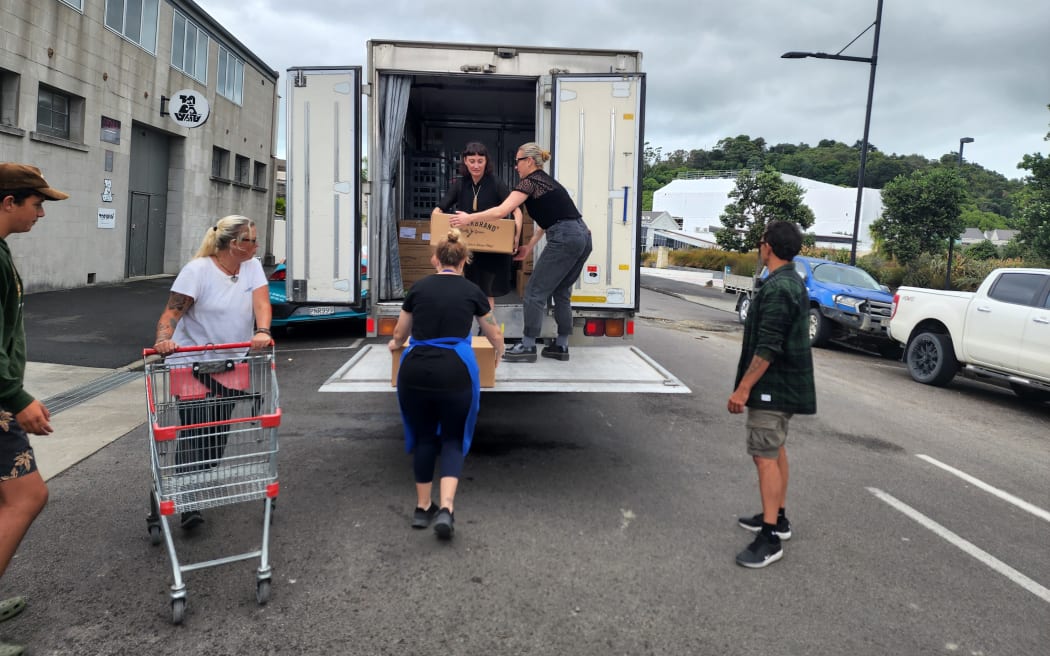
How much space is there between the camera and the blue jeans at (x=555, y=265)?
19.0ft

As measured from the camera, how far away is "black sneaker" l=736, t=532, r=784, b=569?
4.02m

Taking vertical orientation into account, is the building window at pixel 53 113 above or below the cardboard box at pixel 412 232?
above

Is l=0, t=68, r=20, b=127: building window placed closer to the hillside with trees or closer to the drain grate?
the drain grate

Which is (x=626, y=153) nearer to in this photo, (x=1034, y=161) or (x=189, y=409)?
(x=189, y=409)

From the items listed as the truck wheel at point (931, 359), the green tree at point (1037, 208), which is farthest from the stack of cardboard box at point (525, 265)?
the green tree at point (1037, 208)

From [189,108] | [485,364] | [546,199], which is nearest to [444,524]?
[485,364]

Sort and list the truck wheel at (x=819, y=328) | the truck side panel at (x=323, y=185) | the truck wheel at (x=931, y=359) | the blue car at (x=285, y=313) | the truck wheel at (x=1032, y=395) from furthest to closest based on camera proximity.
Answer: the truck wheel at (x=819, y=328), the blue car at (x=285, y=313), the truck wheel at (x=931, y=359), the truck wheel at (x=1032, y=395), the truck side panel at (x=323, y=185)

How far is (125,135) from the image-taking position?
19.3 metres

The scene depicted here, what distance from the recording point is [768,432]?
4133 mm

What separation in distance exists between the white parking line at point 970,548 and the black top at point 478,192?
148 inches

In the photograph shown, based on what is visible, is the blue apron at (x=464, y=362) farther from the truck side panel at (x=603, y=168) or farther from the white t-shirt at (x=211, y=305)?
the truck side panel at (x=603, y=168)

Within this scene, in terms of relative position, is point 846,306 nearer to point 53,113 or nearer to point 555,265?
point 555,265

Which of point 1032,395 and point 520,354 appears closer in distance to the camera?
point 520,354

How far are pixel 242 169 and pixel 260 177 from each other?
6.26 ft
